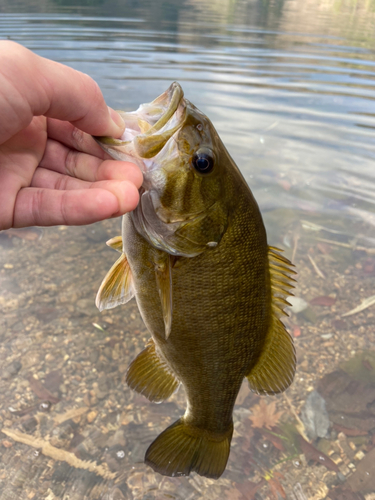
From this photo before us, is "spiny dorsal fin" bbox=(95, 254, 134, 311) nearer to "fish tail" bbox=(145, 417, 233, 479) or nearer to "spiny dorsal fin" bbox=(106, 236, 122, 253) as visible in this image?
"spiny dorsal fin" bbox=(106, 236, 122, 253)

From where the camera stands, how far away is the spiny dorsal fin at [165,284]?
1.57m

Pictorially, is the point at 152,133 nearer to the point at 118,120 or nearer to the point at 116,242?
the point at 118,120

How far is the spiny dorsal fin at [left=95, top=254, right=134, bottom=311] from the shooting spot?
1.87 m

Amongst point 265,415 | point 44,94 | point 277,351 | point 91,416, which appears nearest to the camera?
point 44,94

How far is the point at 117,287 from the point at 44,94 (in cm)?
93

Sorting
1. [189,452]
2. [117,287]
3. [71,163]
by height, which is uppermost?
[71,163]

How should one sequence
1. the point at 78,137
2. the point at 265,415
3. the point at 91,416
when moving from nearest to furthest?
the point at 78,137 < the point at 91,416 < the point at 265,415

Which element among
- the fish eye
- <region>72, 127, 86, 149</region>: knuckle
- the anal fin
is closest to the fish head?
the fish eye

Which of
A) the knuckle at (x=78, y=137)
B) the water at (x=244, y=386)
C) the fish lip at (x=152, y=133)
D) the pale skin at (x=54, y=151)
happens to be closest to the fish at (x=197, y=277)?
the fish lip at (x=152, y=133)

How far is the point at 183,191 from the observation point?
1.51 meters

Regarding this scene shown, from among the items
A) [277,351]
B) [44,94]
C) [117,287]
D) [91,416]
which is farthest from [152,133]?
[91,416]

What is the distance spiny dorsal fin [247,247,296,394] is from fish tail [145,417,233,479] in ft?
1.21

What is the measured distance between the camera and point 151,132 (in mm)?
1431

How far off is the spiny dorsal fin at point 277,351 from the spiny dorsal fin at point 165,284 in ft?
1.66
